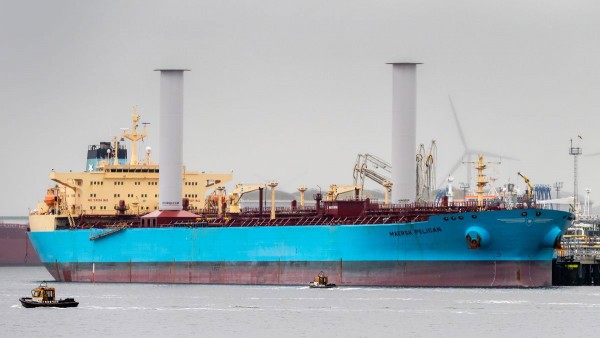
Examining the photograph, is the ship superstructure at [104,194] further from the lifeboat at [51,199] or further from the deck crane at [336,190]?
the deck crane at [336,190]

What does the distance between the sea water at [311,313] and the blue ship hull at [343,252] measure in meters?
1.00

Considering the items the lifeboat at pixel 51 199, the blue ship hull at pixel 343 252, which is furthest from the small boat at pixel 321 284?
the lifeboat at pixel 51 199

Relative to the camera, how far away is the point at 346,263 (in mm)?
85438

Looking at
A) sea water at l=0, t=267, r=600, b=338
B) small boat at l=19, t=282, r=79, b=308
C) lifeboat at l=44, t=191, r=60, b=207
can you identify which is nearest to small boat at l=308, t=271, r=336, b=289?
sea water at l=0, t=267, r=600, b=338

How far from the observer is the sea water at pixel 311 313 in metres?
65.4

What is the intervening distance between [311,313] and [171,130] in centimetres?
2369

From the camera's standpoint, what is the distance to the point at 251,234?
89.0 meters

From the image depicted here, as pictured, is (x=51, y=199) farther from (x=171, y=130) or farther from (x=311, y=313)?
(x=311, y=313)

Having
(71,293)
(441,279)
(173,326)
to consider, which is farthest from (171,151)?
(173,326)

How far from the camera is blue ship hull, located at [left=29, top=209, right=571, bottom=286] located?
268 feet

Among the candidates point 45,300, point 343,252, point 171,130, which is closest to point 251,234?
point 343,252

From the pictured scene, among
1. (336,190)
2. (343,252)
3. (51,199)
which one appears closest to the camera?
(343,252)

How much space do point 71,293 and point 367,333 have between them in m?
24.2

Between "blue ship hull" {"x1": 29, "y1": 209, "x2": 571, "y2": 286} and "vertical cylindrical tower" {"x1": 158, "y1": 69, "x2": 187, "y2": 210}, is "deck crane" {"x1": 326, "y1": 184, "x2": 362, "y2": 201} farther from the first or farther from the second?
"vertical cylindrical tower" {"x1": 158, "y1": 69, "x2": 187, "y2": 210}
